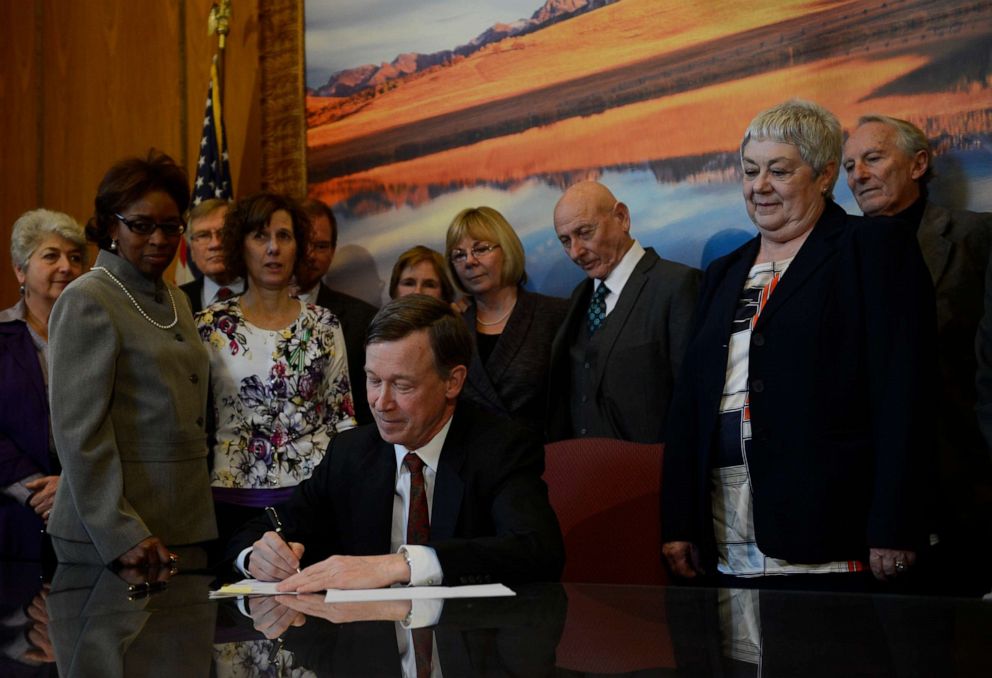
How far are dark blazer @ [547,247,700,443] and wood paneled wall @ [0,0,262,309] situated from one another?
279cm

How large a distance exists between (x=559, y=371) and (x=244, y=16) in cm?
304

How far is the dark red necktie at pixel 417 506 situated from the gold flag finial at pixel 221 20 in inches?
156

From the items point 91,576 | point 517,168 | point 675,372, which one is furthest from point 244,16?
point 91,576

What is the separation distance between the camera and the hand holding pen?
218 centimetres

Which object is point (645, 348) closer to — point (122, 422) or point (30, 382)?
point (122, 422)

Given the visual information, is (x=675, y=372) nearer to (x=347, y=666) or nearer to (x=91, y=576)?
(x=91, y=576)

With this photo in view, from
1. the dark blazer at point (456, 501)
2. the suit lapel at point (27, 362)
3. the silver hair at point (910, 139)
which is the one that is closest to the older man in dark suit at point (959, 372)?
the silver hair at point (910, 139)

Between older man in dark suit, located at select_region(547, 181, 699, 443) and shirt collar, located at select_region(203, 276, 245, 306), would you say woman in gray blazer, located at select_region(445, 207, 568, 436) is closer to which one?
older man in dark suit, located at select_region(547, 181, 699, 443)

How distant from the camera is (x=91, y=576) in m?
2.48

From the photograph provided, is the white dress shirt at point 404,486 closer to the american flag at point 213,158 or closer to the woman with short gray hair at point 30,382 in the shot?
the woman with short gray hair at point 30,382

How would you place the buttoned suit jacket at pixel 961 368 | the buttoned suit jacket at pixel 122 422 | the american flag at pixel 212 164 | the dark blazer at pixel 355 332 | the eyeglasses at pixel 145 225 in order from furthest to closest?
the american flag at pixel 212 164, the dark blazer at pixel 355 332, the buttoned suit jacket at pixel 961 368, the eyeglasses at pixel 145 225, the buttoned suit jacket at pixel 122 422

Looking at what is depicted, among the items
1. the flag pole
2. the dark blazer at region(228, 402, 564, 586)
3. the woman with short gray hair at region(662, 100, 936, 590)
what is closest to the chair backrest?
the woman with short gray hair at region(662, 100, 936, 590)

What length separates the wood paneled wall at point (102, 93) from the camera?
591 cm

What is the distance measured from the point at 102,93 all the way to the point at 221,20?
1059 millimetres
